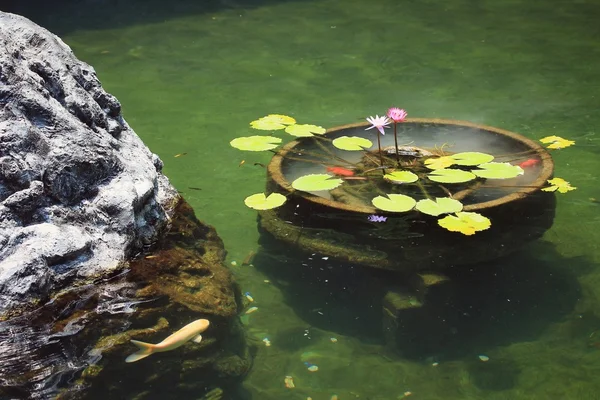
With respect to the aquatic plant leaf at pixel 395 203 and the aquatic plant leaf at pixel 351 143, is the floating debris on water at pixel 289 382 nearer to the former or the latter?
the aquatic plant leaf at pixel 395 203

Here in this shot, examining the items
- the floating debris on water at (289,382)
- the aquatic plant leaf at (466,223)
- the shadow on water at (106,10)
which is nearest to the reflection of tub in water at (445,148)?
the aquatic plant leaf at (466,223)

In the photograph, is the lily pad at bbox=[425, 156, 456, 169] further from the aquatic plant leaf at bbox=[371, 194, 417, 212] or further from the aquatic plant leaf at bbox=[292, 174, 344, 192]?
the aquatic plant leaf at bbox=[292, 174, 344, 192]

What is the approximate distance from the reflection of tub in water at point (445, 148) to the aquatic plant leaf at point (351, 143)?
8cm

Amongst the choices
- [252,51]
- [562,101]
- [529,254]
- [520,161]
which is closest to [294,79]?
[252,51]

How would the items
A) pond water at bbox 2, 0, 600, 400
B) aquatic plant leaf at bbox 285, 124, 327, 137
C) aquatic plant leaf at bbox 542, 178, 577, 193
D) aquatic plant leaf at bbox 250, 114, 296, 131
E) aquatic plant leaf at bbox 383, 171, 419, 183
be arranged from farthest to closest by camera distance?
1. aquatic plant leaf at bbox 250, 114, 296, 131
2. aquatic plant leaf at bbox 285, 124, 327, 137
3. aquatic plant leaf at bbox 383, 171, 419, 183
4. aquatic plant leaf at bbox 542, 178, 577, 193
5. pond water at bbox 2, 0, 600, 400

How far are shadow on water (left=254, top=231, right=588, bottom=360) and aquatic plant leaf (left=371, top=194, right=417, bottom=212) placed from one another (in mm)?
249

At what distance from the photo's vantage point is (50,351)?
2.22 meters

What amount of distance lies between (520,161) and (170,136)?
6.80 ft

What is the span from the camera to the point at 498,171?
3203mm

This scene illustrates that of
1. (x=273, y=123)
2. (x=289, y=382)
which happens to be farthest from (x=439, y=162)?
(x=289, y=382)

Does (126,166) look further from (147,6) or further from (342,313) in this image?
(147,6)

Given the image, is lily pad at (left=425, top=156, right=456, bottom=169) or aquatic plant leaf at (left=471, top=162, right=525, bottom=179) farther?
lily pad at (left=425, top=156, right=456, bottom=169)

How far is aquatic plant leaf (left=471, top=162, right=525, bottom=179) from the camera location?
10.4 feet

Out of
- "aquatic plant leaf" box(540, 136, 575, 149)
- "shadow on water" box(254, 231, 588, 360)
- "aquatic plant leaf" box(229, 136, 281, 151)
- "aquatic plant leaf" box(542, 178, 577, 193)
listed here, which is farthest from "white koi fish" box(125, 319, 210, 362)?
"aquatic plant leaf" box(540, 136, 575, 149)
